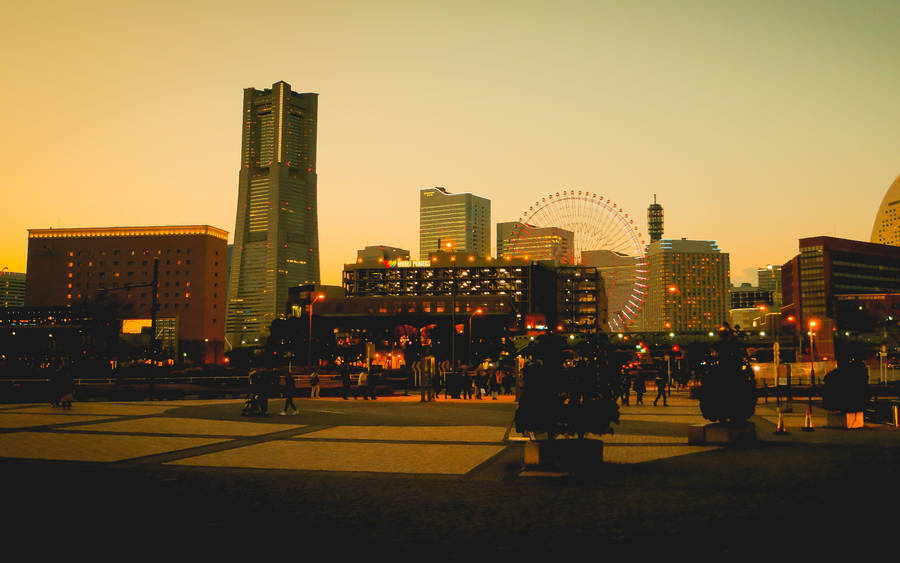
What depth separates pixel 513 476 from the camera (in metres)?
12.4

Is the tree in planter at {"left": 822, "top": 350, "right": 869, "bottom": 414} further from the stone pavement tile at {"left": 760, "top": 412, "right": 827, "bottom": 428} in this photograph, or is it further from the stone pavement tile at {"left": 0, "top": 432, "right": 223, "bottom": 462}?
the stone pavement tile at {"left": 0, "top": 432, "right": 223, "bottom": 462}

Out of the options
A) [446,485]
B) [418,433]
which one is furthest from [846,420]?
[446,485]

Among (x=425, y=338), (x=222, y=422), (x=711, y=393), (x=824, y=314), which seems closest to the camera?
(x=711, y=393)

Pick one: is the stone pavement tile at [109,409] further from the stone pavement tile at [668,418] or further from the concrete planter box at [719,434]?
the concrete planter box at [719,434]

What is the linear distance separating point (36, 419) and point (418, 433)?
13.4 meters

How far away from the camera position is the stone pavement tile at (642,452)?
1448 centimetres

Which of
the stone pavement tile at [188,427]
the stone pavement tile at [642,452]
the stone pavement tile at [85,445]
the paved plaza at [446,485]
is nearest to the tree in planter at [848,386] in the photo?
the paved plaza at [446,485]

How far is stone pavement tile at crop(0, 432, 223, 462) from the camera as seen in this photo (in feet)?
49.9

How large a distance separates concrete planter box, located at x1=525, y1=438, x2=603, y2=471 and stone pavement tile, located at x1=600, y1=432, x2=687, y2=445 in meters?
5.30

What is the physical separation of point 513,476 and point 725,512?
414cm

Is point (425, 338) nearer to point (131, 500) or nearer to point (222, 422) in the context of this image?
point (222, 422)

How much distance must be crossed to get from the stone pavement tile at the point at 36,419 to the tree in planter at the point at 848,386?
75.5 ft

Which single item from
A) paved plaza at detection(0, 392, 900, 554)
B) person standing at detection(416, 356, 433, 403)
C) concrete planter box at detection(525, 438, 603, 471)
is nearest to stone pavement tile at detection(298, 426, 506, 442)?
paved plaza at detection(0, 392, 900, 554)

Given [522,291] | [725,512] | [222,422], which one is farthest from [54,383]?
[522,291]
